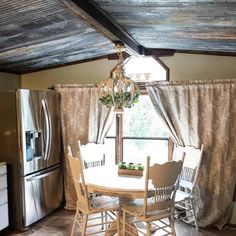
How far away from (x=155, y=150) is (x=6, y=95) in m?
2.21

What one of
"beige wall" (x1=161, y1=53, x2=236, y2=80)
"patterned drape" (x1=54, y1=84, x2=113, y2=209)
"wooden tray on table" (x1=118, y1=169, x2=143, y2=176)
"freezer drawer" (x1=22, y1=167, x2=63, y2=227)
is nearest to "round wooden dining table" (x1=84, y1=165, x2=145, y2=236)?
"wooden tray on table" (x1=118, y1=169, x2=143, y2=176)

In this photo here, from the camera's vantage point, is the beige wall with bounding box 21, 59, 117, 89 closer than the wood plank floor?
No

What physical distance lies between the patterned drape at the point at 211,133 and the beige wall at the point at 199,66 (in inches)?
13.6

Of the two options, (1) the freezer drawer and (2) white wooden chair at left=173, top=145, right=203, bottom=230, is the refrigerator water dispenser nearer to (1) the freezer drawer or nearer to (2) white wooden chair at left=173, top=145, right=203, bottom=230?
(1) the freezer drawer

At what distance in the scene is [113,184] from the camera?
9.98 feet

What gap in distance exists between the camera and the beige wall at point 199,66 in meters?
4.23

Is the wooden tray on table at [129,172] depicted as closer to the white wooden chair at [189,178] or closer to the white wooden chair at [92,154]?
the white wooden chair at [189,178]

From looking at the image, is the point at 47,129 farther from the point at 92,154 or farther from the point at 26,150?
the point at 92,154

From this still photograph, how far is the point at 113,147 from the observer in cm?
486

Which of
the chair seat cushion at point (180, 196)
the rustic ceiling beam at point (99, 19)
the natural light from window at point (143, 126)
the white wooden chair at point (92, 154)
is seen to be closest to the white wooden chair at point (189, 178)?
the chair seat cushion at point (180, 196)

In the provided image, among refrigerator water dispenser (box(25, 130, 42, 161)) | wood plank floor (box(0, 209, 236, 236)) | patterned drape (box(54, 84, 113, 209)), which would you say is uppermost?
patterned drape (box(54, 84, 113, 209))

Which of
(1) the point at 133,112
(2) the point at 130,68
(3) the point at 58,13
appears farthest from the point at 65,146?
(3) the point at 58,13

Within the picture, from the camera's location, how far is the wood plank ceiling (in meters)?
2.29

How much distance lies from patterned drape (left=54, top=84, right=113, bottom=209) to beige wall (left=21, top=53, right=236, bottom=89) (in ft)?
1.22
